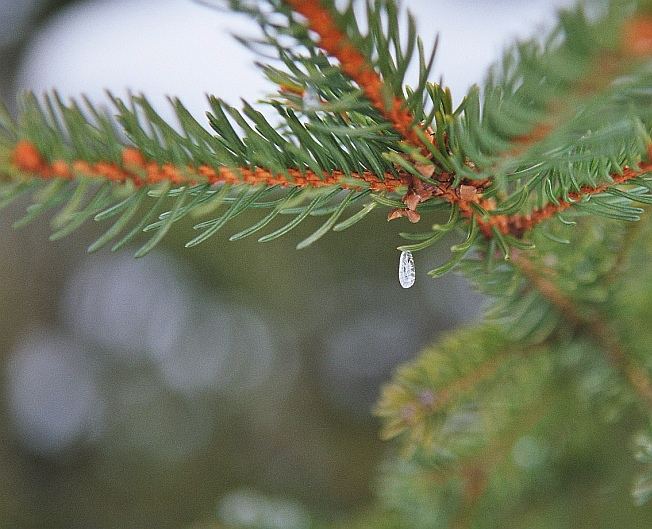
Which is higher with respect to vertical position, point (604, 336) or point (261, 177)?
point (261, 177)

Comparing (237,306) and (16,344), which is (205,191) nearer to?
(237,306)

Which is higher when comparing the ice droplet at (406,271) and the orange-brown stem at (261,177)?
the orange-brown stem at (261,177)

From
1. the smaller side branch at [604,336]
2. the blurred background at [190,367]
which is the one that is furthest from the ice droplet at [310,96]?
the blurred background at [190,367]

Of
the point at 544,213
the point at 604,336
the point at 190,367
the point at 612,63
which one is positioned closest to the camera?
the point at 612,63

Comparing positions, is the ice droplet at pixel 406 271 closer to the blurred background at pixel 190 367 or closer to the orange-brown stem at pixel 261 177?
the orange-brown stem at pixel 261 177

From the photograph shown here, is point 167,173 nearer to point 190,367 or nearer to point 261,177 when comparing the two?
point 261,177

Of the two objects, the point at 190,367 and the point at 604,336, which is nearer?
the point at 604,336

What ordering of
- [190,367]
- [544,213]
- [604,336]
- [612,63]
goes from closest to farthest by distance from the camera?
[612,63] → [544,213] → [604,336] → [190,367]

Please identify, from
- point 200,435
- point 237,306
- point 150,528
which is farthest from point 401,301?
point 150,528

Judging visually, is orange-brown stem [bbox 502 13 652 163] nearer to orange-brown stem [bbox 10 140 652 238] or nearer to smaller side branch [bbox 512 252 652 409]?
orange-brown stem [bbox 10 140 652 238]

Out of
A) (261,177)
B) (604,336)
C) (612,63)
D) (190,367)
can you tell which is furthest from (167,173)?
(190,367)

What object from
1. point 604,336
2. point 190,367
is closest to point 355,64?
point 604,336
